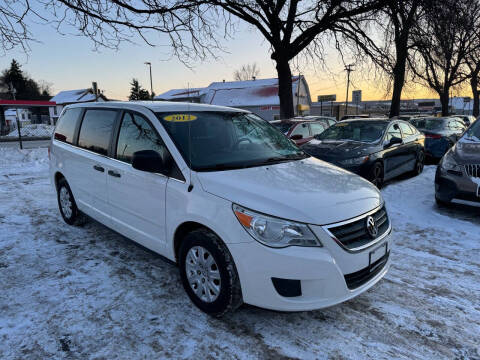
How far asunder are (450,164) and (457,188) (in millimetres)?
448

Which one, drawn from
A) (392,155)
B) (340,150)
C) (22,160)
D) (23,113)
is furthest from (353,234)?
(23,113)

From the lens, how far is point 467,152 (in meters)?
5.32

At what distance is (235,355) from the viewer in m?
2.42

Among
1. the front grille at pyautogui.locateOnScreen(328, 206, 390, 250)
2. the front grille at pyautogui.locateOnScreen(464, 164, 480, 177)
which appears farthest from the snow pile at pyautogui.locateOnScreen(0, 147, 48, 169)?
the front grille at pyautogui.locateOnScreen(464, 164, 480, 177)

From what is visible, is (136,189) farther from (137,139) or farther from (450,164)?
(450,164)

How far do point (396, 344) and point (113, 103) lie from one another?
382cm

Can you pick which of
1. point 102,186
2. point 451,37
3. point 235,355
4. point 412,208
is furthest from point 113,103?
point 451,37

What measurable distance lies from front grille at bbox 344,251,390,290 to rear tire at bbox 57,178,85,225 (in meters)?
3.95

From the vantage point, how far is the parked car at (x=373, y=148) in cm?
673

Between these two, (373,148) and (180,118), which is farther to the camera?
(373,148)

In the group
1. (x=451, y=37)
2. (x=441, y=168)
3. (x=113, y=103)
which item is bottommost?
(x=441, y=168)

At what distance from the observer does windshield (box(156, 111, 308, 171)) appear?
3.10 m

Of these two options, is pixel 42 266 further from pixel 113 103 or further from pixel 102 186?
pixel 113 103

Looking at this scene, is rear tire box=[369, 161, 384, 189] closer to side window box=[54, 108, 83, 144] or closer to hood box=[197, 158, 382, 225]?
hood box=[197, 158, 382, 225]
